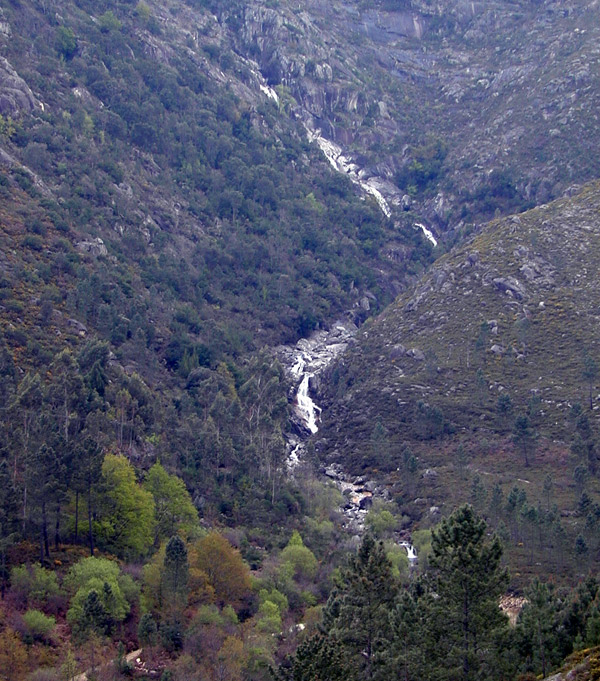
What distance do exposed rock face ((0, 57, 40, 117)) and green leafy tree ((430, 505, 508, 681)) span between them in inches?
3961

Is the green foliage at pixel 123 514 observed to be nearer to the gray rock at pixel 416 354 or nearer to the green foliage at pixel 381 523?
the green foliage at pixel 381 523

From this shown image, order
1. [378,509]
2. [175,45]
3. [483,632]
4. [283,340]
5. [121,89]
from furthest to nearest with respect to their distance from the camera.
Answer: [175,45], [121,89], [283,340], [378,509], [483,632]

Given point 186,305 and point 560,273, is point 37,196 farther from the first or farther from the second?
point 560,273

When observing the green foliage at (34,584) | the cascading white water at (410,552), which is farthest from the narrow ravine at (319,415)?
the green foliage at (34,584)

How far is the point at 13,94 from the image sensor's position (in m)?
123

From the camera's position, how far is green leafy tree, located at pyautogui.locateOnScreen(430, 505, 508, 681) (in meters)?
40.2

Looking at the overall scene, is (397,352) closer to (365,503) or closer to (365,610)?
(365,503)

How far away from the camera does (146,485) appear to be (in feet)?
238

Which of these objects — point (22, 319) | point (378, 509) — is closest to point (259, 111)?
point (22, 319)

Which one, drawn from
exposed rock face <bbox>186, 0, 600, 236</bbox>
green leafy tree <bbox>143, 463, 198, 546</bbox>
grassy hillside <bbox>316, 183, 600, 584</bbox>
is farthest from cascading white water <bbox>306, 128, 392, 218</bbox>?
green leafy tree <bbox>143, 463, 198, 546</bbox>

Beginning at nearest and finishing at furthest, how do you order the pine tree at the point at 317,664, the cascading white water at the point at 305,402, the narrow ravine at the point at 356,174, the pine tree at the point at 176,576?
the pine tree at the point at 317,664
the pine tree at the point at 176,576
the cascading white water at the point at 305,402
the narrow ravine at the point at 356,174

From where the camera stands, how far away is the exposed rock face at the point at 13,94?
398ft

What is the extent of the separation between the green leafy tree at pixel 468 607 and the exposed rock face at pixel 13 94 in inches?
3961

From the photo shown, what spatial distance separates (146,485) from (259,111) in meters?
117
